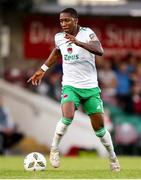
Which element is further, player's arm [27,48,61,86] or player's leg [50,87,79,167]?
player's arm [27,48,61,86]

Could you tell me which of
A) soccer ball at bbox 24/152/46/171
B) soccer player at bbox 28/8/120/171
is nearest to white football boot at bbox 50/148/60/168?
soccer player at bbox 28/8/120/171

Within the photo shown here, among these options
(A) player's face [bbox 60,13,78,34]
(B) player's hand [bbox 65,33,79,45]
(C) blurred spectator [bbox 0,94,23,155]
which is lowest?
(C) blurred spectator [bbox 0,94,23,155]

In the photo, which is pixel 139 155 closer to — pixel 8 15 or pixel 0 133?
pixel 0 133

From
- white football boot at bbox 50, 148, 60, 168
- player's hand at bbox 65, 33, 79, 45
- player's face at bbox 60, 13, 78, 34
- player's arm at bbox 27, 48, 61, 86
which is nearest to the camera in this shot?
player's hand at bbox 65, 33, 79, 45

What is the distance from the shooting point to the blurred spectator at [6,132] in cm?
2359

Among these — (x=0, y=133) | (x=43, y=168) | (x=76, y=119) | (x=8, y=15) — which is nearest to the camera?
(x=43, y=168)

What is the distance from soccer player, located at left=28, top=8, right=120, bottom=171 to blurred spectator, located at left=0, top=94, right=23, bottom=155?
10088 millimetres

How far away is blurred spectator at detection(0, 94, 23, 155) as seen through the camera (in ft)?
77.4

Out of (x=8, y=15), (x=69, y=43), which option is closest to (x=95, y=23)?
(x=8, y=15)

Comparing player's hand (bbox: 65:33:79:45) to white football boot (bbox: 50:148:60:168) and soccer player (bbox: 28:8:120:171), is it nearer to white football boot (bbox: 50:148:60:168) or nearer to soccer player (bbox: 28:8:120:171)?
soccer player (bbox: 28:8:120:171)

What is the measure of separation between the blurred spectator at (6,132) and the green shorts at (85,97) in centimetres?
1010

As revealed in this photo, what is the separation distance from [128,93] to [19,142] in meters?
3.39

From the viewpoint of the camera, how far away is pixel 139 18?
27.7 meters

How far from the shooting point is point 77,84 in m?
13.6
